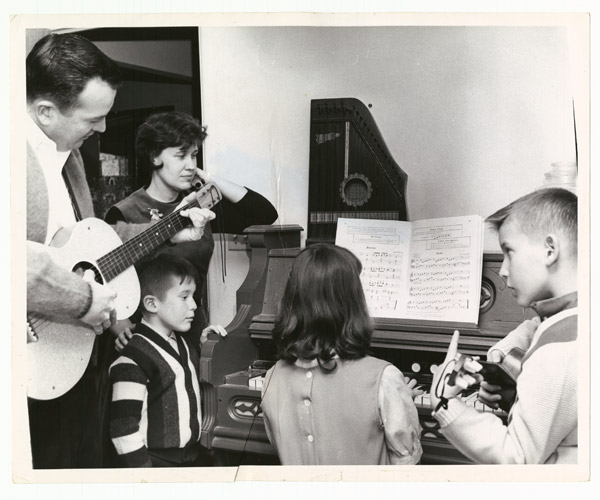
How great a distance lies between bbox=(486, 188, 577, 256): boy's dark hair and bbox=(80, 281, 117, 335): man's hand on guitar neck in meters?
1.39

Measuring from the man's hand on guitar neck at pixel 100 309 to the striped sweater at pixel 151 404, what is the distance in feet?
0.39

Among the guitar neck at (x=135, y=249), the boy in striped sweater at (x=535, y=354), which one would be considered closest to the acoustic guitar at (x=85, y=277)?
the guitar neck at (x=135, y=249)

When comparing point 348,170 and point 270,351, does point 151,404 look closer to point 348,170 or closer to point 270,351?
point 270,351

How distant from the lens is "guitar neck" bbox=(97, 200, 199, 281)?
8.44 ft

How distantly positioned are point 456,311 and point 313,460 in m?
0.72

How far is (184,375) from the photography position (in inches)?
102

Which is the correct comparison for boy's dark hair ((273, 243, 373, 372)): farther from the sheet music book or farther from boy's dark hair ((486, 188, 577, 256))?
boy's dark hair ((486, 188, 577, 256))

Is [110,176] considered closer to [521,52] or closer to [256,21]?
[256,21]

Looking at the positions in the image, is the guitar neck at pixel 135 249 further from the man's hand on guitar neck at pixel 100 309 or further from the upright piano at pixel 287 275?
the upright piano at pixel 287 275

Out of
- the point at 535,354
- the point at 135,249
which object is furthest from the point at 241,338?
the point at 535,354

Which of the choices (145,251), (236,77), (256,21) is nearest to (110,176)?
(145,251)

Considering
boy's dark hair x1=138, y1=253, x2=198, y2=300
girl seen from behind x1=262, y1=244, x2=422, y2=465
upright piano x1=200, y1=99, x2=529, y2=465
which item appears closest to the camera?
girl seen from behind x1=262, y1=244, x2=422, y2=465

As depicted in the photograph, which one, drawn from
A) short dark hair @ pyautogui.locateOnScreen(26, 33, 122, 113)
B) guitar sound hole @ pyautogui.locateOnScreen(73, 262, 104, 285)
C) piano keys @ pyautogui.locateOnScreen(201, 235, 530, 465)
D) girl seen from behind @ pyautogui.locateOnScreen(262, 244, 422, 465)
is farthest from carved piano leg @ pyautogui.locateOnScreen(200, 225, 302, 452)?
short dark hair @ pyautogui.locateOnScreen(26, 33, 122, 113)

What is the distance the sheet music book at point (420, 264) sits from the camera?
2424 millimetres
